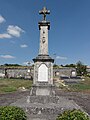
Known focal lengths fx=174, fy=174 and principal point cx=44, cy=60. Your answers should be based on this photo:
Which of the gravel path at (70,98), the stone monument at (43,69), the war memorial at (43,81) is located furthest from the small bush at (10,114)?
the gravel path at (70,98)

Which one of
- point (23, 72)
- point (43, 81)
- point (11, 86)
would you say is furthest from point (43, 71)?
point (23, 72)

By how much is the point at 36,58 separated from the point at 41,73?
3.33 ft

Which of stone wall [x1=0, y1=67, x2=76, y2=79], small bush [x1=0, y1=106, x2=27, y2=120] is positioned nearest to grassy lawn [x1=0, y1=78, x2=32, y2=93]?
small bush [x1=0, y1=106, x2=27, y2=120]

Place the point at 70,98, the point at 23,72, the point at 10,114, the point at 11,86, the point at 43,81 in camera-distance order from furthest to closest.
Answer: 1. the point at 23,72
2. the point at 11,86
3. the point at 70,98
4. the point at 43,81
5. the point at 10,114

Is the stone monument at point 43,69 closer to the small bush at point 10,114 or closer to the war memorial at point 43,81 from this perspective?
the war memorial at point 43,81

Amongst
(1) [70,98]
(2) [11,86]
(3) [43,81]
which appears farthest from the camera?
(2) [11,86]

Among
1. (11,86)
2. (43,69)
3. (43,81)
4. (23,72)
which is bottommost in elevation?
(11,86)

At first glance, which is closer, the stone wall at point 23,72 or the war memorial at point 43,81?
the war memorial at point 43,81

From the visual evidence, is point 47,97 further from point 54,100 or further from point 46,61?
point 46,61

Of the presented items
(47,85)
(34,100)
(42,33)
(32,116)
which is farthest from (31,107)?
(42,33)

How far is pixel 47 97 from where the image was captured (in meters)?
10.6

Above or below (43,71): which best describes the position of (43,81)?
below

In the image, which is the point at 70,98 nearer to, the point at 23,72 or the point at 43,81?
the point at 43,81

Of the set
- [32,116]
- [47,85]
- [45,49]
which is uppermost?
[45,49]
